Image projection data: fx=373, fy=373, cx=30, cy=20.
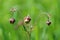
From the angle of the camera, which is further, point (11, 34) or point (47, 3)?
point (47, 3)

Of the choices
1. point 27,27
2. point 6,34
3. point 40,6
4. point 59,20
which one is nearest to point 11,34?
point 6,34

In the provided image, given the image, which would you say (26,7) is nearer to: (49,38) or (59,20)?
(59,20)

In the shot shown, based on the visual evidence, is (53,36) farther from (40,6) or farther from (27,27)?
(40,6)

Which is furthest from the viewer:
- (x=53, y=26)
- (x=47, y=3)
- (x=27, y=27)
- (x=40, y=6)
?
(x=47, y=3)

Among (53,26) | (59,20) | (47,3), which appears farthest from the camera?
(47,3)

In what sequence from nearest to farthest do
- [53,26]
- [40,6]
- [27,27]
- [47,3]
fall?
[27,27] < [53,26] < [40,6] < [47,3]

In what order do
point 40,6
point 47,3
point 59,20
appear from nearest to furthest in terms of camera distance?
1. point 59,20
2. point 40,6
3. point 47,3

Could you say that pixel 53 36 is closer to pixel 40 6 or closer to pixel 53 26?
pixel 53 26

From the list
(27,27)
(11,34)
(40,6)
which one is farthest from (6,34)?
(40,6)

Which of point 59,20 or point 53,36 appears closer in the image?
point 53,36
